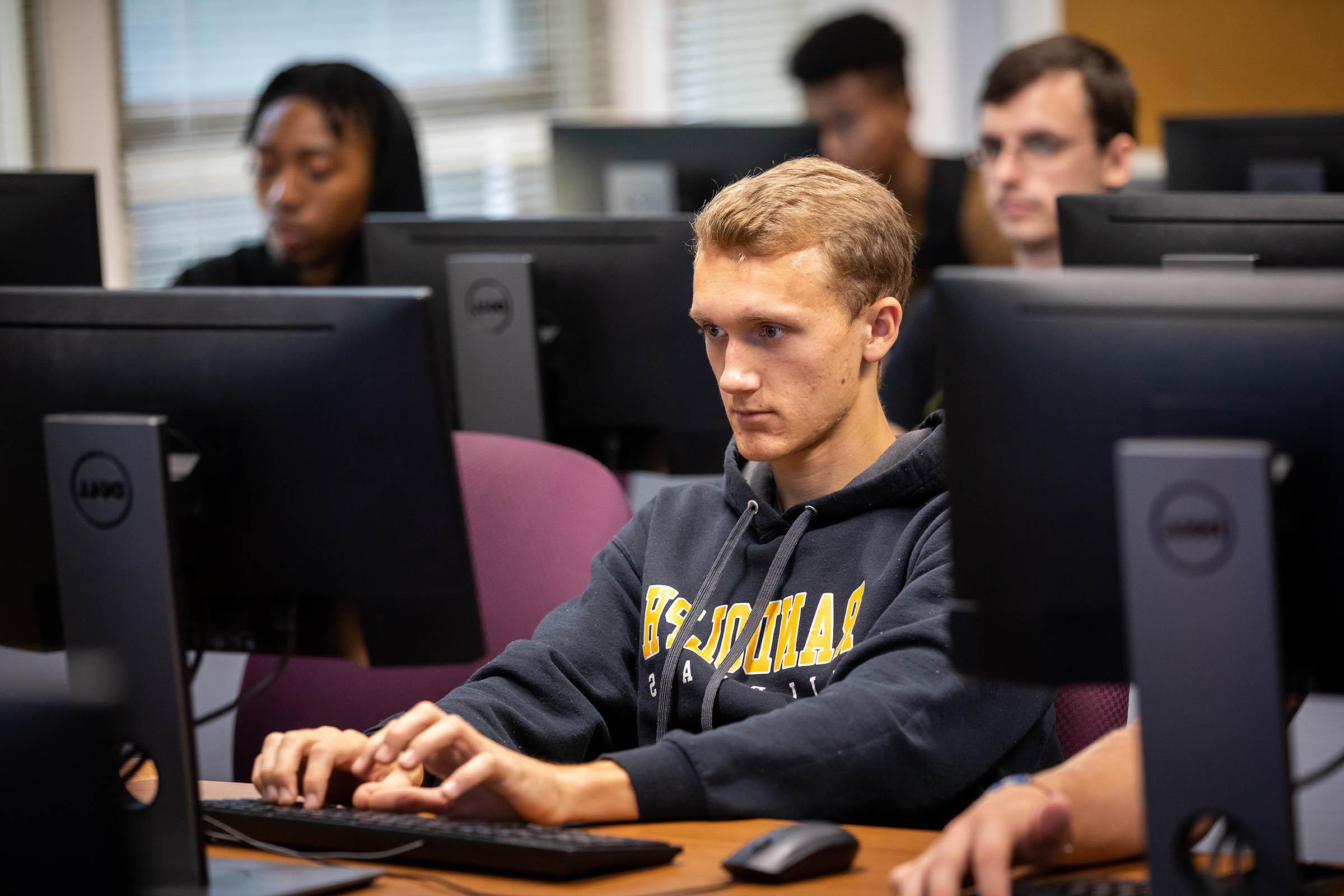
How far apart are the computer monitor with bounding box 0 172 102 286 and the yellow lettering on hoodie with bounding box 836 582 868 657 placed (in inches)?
47.8

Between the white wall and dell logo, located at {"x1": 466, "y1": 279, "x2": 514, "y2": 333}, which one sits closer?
dell logo, located at {"x1": 466, "y1": 279, "x2": 514, "y2": 333}

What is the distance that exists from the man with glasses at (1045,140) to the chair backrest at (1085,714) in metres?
1.21

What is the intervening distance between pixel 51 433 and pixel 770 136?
2244mm

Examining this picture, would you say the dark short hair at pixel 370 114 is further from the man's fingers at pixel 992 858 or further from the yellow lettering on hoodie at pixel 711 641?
the man's fingers at pixel 992 858

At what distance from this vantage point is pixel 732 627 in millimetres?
1501

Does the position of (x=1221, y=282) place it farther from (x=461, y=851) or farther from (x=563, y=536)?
(x=563, y=536)

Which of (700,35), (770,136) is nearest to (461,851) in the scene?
(770,136)

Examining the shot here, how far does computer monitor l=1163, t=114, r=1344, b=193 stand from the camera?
265cm

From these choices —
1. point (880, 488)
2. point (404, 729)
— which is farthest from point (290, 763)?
point (880, 488)

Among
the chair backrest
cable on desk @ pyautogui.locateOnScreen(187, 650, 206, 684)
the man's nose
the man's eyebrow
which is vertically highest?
the man's eyebrow

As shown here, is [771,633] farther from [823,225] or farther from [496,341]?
[496,341]

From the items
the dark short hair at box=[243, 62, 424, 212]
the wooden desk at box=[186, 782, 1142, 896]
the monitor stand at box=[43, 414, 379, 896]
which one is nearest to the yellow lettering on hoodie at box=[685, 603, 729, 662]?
the wooden desk at box=[186, 782, 1142, 896]

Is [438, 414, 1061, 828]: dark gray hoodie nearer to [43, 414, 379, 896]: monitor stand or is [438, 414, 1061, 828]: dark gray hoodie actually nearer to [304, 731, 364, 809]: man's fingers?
[304, 731, 364, 809]: man's fingers

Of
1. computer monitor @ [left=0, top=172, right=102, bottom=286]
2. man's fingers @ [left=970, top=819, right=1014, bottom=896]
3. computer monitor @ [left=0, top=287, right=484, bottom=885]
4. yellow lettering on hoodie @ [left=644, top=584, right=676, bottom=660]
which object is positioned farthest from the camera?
computer monitor @ [left=0, top=172, right=102, bottom=286]
